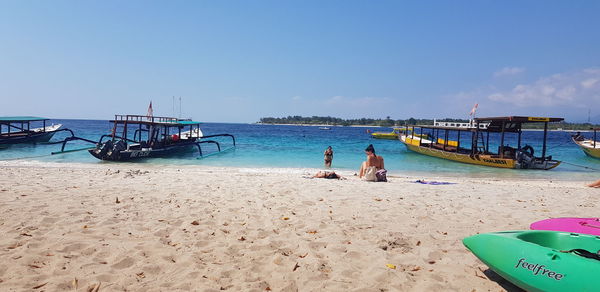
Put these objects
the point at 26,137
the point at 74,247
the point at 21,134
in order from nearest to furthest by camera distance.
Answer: the point at 74,247 → the point at 26,137 → the point at 21,134

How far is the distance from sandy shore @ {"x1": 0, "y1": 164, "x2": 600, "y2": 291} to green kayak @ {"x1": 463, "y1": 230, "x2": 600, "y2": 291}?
326 millimetres

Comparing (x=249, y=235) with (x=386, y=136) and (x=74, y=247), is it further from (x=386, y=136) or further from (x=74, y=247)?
(x=386, y=136)

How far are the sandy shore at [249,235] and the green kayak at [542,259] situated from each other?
1.07 ft

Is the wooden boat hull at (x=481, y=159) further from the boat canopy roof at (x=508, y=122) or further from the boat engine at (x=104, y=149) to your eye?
the boat engine at (x=104, y=149)

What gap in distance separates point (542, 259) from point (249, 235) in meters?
3.47

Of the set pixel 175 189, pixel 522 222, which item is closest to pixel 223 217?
pixel 175 189

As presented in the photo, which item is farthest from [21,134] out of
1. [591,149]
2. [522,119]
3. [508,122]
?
[591,149]

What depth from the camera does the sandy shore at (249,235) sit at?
3771mm

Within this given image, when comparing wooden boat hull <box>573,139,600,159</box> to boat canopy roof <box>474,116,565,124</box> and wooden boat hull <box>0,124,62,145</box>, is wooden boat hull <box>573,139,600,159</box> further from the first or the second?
wooden boat hull <box>0,124,62,145</box>

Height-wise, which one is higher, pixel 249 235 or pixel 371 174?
pixel 371 174

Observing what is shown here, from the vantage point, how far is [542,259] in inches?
134

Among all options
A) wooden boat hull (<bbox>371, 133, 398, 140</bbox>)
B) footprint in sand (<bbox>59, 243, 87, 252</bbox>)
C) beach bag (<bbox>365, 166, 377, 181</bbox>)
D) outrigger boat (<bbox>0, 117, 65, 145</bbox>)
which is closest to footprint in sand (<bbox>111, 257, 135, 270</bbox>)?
footprint in sand (<bbox>59, 243, 87, 252</bbox>)

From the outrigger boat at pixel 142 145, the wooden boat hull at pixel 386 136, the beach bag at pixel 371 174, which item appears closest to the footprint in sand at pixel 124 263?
the beach bag at pixel 371 174

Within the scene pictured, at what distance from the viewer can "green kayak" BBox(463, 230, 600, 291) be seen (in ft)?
10.2
